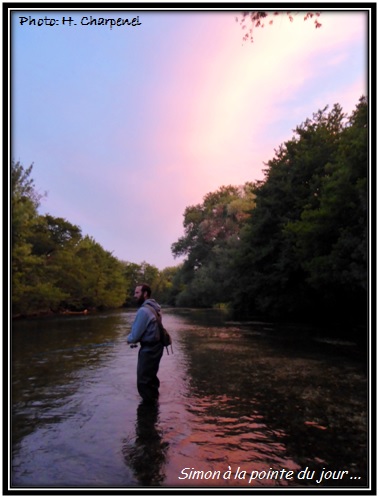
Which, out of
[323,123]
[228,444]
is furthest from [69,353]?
[323,123]

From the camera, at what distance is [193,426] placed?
635 cm

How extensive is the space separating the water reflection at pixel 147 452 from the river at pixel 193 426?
0.01 metres

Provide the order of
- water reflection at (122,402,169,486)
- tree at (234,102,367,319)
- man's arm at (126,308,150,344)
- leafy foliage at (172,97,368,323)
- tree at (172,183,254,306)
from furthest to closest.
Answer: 1. tree at (172,183,254,306)
2. tree at (234,102,367,319)
3. leafy foliage at (172,97,368,323)
4. man's arm at (126,308,150,344)
5. water reflection at (122,402,169,486)

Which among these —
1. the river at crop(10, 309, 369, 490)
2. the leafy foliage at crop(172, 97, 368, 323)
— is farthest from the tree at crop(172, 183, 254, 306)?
the river at crop(10, 309, 369, 490)

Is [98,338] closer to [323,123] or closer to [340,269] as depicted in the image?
[340,269]

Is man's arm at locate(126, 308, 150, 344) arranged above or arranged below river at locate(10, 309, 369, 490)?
above

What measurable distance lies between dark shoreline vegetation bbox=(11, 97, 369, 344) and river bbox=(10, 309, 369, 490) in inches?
118

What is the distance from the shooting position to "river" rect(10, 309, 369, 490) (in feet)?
15.3

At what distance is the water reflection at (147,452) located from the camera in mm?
4562

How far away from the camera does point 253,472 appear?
4.75m

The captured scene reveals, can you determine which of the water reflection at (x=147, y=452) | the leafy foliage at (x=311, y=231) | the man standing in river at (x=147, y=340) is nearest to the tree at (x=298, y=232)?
the leafy foliage at (x=311, y=231)

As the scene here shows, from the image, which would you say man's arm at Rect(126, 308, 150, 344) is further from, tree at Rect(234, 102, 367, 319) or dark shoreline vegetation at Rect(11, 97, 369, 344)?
tree at Rect(234, 102, 367, 319)

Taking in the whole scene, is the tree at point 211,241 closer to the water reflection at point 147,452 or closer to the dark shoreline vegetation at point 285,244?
the dark shoreline vegetation at point 285,244

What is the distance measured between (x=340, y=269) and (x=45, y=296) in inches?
1076
